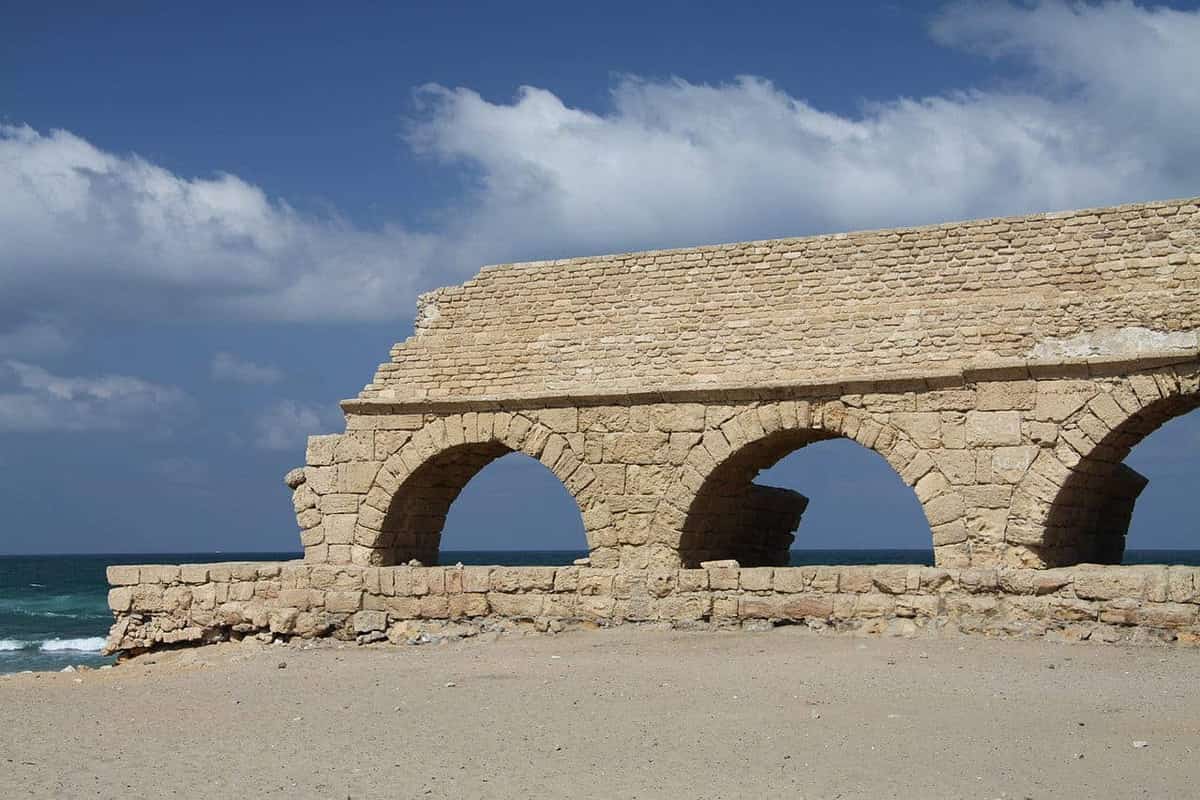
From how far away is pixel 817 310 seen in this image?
13141 mm

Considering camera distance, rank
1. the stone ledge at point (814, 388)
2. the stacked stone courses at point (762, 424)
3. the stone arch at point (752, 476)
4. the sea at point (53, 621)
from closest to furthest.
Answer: the stone ledge at point (814, 388)
the stacked stone courses at point (762, 424)
the stone arch at point (752, 476)
the sea at point (53, 621)

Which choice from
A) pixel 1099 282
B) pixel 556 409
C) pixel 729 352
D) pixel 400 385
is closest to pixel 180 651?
pixel 400 385

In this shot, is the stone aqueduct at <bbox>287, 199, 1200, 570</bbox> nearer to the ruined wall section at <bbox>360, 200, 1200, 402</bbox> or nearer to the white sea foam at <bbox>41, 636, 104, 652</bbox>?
the ruined wall section at <bbox>360, 200, 1200, 402</bbox>

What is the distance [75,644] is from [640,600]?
841 inches

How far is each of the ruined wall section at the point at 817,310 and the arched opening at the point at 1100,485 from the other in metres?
0.63

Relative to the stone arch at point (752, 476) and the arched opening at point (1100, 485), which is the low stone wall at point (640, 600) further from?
Answer: the arched opening at point (1100, 485)

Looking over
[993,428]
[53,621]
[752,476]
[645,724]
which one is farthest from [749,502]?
[53,621]

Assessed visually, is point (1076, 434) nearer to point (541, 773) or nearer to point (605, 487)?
point (605, 487)

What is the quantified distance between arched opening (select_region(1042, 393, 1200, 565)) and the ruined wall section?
633mm

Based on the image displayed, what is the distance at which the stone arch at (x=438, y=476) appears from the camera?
13.6 metres

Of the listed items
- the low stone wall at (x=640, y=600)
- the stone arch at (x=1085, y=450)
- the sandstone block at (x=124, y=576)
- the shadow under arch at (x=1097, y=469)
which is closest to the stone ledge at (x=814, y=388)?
the stone arch at (x=1085, y=450)

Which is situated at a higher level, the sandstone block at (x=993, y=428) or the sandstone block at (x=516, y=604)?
the sandstone block at (x=993, y=428)

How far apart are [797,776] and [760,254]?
24.5 feet

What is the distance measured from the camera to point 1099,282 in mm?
12047
